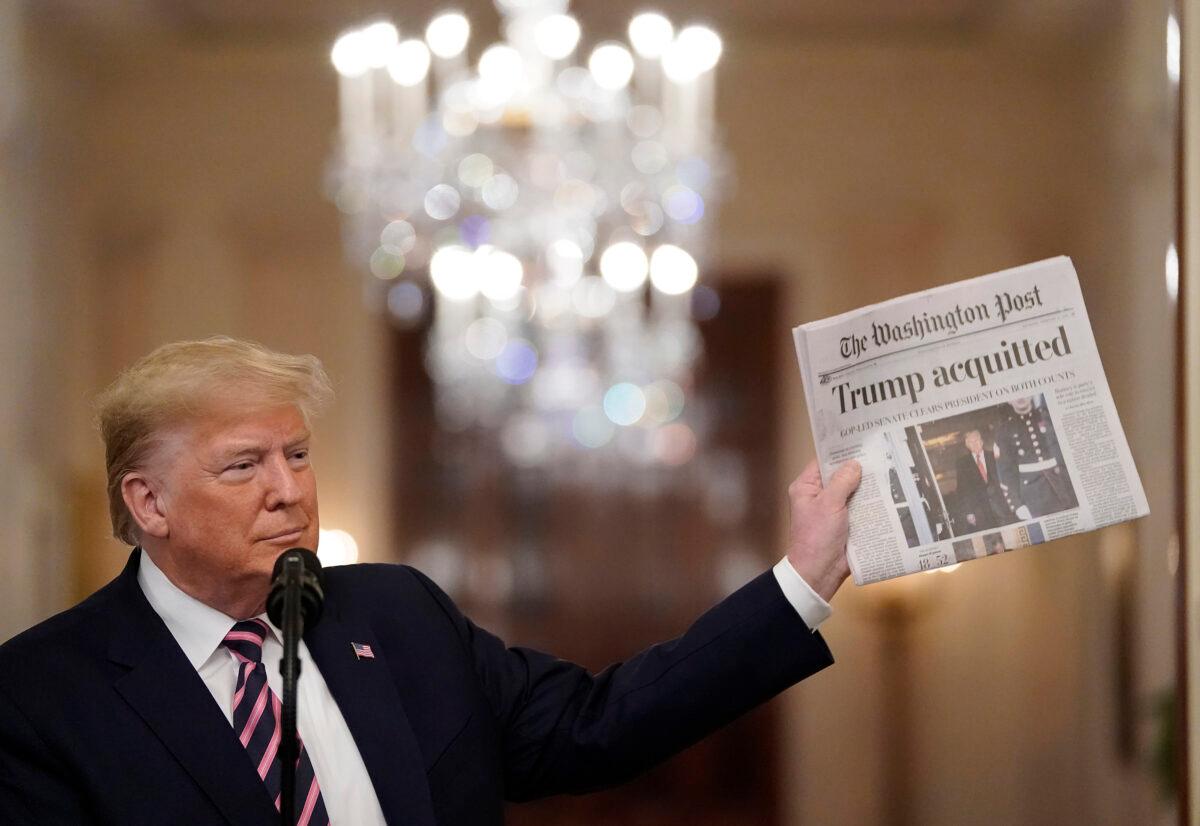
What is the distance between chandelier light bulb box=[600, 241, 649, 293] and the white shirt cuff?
1853 millimetres

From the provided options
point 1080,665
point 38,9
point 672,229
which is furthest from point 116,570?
point 1080,665

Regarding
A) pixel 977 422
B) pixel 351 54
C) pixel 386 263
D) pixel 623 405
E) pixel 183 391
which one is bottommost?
pixel 977 422

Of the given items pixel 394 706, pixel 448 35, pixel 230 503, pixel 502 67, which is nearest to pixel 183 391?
pixel 230 503

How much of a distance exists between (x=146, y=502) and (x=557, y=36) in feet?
6.16

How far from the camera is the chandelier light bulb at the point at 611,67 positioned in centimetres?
287

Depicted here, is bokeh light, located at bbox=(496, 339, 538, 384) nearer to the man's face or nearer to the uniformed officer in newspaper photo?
the man's face

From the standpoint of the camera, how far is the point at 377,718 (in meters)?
1.32

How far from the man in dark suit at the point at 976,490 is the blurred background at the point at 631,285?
5.72 ft

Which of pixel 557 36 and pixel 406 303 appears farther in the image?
pixel 406 303

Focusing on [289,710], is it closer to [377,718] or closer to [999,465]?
[377,718]

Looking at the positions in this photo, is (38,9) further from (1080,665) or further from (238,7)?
(1080,665)

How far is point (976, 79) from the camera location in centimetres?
332

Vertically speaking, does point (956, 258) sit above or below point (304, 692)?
above

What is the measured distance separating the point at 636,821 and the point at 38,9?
8.88 ft
